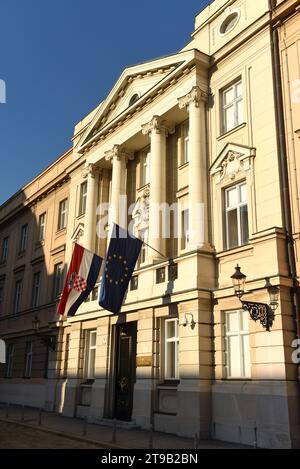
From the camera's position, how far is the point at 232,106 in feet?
56.2

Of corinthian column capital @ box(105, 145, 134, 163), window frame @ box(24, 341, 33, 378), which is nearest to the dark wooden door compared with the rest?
corinthian column capital @ box(105, 145, 134, 163)

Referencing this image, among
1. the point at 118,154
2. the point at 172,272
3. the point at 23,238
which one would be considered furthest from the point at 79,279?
the point at 23,238

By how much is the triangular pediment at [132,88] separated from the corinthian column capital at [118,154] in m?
1.28

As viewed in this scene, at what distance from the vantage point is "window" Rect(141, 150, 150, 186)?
2101 cm

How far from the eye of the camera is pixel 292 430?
1200cm

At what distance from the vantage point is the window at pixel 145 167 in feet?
A: 68.9

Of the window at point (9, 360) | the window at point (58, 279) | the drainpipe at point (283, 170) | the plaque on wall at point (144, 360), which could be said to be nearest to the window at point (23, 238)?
the window at point (58, 279)

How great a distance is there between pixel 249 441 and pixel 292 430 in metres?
1.49

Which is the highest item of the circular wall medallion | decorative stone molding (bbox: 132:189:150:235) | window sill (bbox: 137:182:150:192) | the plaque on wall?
the circular wall medallion

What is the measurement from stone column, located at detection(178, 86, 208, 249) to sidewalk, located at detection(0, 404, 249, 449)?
234 inches

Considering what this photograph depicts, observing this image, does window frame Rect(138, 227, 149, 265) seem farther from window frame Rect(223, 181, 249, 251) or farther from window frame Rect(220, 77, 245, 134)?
window frame Rect(220, 77, 245, 134)

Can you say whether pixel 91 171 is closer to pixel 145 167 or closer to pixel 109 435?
pixel 145 167

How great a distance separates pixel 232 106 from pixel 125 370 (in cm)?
1062
